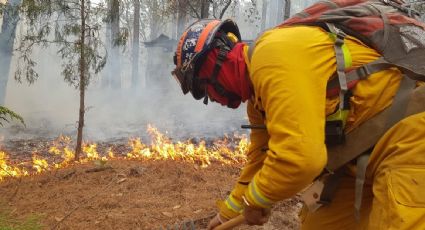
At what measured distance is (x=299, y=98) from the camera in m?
1.95

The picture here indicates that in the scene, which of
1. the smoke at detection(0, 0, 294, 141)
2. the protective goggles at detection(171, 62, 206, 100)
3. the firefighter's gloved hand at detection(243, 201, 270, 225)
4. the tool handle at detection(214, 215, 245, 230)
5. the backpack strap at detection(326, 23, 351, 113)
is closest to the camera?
the backpack strap at detection(326, 23, 351, 113)

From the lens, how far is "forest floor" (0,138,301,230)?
4.65m

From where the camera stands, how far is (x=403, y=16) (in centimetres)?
231

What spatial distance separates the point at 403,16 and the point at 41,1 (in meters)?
8.85

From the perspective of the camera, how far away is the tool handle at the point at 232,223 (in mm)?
2821

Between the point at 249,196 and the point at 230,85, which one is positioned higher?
the point at 230,85

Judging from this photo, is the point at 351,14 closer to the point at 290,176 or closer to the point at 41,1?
the point at 290,176

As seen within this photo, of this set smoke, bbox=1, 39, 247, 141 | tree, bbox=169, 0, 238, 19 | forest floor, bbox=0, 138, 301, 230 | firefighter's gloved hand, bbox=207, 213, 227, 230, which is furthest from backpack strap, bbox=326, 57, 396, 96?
tree, bbox=169, 0, 238, 19

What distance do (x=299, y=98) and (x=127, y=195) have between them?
4082 mm

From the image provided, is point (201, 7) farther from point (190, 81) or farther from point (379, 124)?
point (379, 124)

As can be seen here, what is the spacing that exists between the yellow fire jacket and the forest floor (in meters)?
2.10

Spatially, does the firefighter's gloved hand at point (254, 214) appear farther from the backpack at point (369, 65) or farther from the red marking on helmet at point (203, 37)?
the red marking on helmet at point (203, 37)

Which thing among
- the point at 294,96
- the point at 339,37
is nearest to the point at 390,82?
the point at 339,37

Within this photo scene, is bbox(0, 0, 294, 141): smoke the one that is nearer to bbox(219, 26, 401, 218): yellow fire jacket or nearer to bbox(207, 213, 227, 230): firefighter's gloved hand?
bbox(207, 213, 227, 230): firefighter's gloved hand
